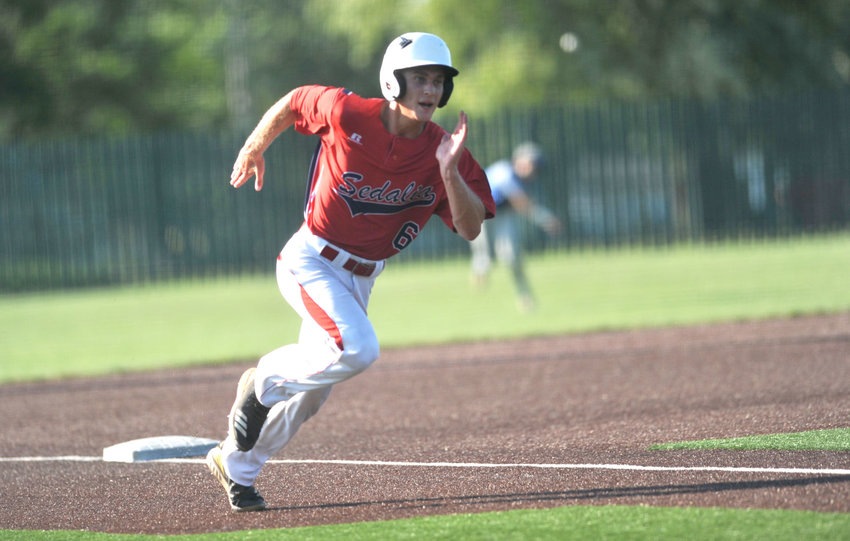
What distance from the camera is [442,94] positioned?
5543 millimetres

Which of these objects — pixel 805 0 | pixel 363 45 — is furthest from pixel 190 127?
pixel 805 0

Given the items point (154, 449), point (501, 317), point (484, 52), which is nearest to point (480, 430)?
point (154, 449)

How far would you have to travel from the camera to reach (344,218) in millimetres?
5531

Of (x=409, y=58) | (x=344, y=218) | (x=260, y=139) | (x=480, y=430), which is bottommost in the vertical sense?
(x=480, y=430)

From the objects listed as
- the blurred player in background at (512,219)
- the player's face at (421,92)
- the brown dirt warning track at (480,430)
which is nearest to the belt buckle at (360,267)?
the player's face at (421,92)

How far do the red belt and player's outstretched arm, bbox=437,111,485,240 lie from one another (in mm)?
486

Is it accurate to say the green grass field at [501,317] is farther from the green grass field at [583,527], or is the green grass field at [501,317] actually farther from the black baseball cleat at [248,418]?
the black baseball cleat at [248,418]

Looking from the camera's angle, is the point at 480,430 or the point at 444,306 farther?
the point at 444,306

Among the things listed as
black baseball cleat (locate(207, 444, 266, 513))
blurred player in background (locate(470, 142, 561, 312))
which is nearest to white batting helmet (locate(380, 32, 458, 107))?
black baseball cleat (locate(207, 444, 266, 513))

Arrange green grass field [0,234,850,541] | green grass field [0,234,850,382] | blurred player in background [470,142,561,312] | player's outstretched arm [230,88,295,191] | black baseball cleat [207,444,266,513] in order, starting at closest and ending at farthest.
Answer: green grass field [0,234,850,541]
black baseball cleat [207,444,266,513]
player's outstretched arm [230,88,295,191]
green grass field [0,234,850,382]
blurred player in background [470,142,561,312]

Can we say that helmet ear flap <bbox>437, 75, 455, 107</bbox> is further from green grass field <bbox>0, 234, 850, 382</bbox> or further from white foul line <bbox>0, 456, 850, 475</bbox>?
green grass field <bbox>0, 234, 850, 382</bbox>

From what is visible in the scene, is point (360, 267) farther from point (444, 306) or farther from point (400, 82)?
point (444, 306)

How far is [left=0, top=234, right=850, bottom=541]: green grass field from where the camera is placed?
449 cm

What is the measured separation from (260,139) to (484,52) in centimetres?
2724
